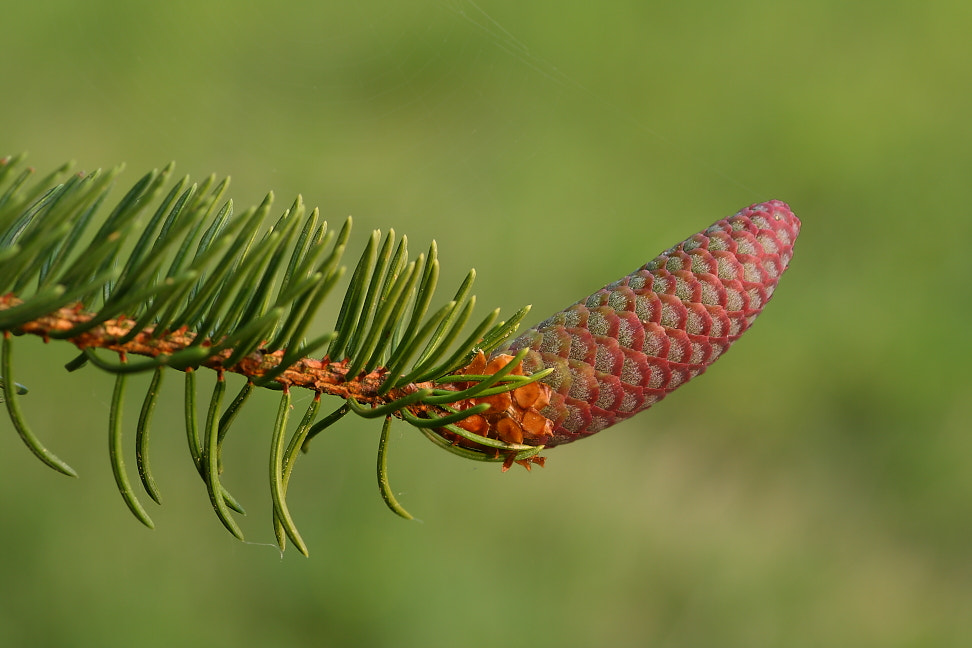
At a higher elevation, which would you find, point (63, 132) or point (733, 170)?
point (733, 170)

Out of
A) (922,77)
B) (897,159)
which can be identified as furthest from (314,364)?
(922,77)

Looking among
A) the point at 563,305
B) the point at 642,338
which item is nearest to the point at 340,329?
the point at 642,338

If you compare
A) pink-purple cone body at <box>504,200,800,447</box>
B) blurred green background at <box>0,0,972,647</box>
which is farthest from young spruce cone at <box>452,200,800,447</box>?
blurred green background at <box>0,0,972,647</box>

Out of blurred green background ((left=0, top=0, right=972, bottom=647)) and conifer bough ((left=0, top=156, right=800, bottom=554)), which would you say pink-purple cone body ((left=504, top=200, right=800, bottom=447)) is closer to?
conifer bough ((left=0, top=156, right=800, bottom=554))

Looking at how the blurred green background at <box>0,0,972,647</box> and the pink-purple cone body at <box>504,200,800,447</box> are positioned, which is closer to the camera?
the pink-purple cone body at <box>504,200,800,447</box>

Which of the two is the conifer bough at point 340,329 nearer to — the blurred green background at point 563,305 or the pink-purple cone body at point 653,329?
the pink-purple cone body at point 653,329

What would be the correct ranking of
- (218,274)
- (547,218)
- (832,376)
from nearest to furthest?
(218,274), (832,376), (547,218)

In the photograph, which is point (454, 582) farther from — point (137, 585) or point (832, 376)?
point (832, 376)
